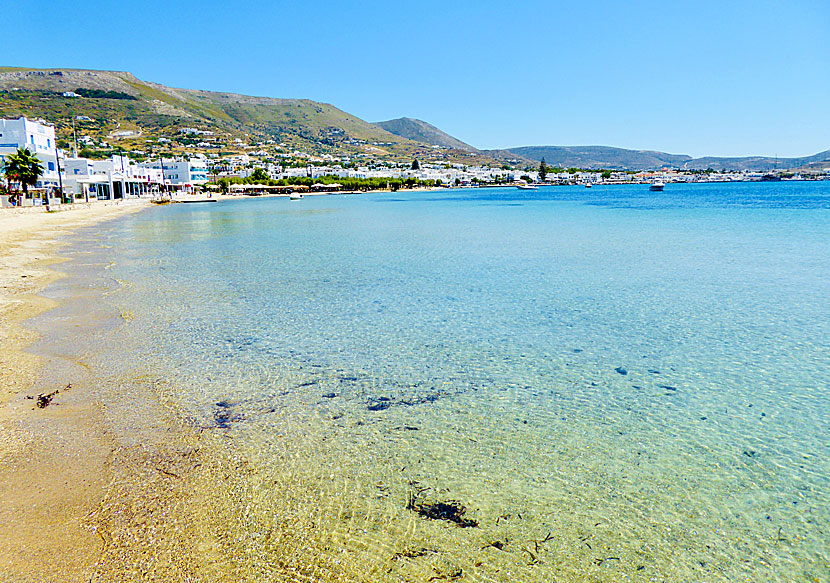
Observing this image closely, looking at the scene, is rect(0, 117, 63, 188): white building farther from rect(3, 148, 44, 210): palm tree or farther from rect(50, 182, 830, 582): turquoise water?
rect(50, 182, 830, 582): turquoise water

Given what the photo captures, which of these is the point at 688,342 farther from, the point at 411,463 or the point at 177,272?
the point at 177,272

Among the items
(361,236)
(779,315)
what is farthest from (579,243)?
(779,315)

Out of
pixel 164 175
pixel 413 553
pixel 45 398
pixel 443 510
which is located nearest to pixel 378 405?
pixel 443 510

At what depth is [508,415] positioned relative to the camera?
21.2 feet

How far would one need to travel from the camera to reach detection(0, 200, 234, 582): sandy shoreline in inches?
147

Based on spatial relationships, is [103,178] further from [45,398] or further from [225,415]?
[225,415]

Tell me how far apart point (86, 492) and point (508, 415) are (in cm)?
457

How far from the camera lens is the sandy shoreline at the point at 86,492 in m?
3.73

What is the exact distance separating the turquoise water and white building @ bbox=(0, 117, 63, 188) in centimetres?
5517

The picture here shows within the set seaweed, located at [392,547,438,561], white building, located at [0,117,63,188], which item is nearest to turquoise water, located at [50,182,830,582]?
seaweed, located at [392,547,438,561]

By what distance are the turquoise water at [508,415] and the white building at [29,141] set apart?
181ft

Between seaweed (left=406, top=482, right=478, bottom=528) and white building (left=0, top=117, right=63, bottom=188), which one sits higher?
white building (left=0, top=117, right=63, bottom=188)

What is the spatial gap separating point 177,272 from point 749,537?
56.7 feet

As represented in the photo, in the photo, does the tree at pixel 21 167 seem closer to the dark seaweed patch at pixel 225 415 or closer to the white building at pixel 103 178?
the white building at pixel 103 178
